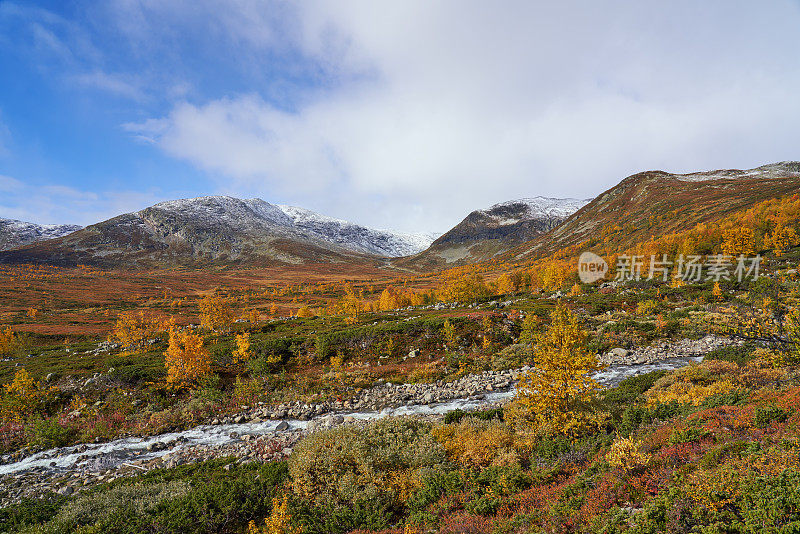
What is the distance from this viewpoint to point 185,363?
1107 inches

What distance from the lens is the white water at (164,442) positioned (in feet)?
58.2

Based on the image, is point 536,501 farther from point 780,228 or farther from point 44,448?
point 780,228

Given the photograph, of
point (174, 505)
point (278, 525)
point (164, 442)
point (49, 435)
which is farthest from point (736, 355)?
point (49, 435)

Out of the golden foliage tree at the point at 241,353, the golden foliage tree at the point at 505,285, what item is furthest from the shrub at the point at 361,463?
the golden foliage tree at the point at 505,285

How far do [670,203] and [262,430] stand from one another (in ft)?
605

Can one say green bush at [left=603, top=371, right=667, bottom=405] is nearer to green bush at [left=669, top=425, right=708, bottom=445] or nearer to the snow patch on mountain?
green bush at [left=669, top=425, right=708, bottom=445]

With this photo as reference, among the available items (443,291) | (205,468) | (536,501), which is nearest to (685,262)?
(443,291)

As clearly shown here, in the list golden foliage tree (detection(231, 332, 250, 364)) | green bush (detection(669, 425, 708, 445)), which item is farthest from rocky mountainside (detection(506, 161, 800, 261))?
golden foliage tree (detection(231, 332, 250, 364))

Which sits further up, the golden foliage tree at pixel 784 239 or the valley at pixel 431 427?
the golden foliage tree at pixel 784 239

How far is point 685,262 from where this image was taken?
64062 millimetres

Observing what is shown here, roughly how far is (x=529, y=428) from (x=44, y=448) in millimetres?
28567

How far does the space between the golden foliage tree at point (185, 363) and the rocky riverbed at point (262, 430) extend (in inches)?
292

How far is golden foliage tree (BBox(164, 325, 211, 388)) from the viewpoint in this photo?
90.5 feet

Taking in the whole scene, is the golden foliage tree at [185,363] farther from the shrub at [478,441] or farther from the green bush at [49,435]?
the shrub at [478,441]
